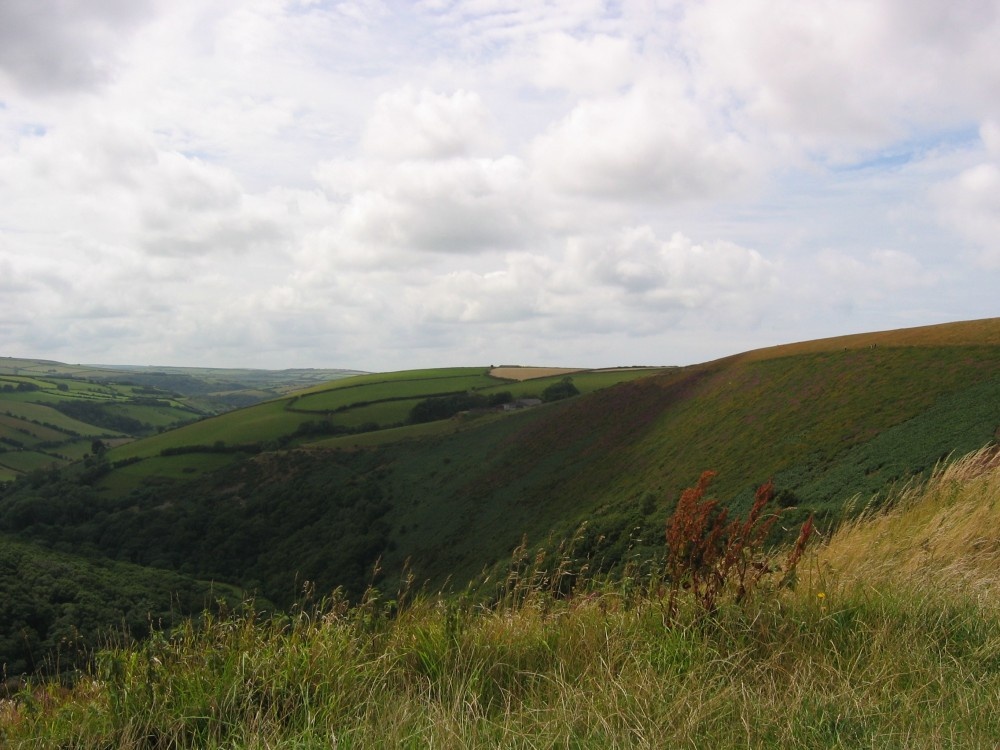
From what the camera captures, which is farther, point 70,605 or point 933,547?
point 70,605

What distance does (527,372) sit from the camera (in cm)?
10994

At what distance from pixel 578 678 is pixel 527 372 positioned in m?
106

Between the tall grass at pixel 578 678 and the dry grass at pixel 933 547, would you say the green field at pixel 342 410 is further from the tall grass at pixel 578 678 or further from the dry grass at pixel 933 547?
the tall grass at pixel 578 678

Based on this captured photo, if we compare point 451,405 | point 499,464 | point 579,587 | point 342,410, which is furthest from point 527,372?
point 579,587

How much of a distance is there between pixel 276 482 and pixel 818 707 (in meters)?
77.0

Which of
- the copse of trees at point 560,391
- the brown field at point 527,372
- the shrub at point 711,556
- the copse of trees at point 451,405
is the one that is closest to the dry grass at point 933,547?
the shrub at point 711,556

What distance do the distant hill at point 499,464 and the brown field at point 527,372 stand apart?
2.27 meters

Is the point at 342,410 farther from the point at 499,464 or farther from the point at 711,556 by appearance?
the point at 711,556

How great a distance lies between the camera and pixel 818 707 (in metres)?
3.52

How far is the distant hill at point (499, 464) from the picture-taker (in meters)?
26.8

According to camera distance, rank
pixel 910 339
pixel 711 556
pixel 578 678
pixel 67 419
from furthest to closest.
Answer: pixel 67 419 < pixel 910 339 < pixel 711 556 < pixel 578 678

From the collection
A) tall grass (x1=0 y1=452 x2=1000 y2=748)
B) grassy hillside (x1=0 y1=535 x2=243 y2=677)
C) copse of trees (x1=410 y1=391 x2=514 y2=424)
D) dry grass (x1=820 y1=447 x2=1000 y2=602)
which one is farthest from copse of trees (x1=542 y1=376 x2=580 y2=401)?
tall grass (x1=0 y1=452 x2=1000 y2=748)

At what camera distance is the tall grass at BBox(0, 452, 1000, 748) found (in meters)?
3.39

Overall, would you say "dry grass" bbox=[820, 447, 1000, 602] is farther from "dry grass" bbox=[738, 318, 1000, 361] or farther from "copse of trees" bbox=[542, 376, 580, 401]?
"copse of trees" bbox=[542, 376, 580, 401]
